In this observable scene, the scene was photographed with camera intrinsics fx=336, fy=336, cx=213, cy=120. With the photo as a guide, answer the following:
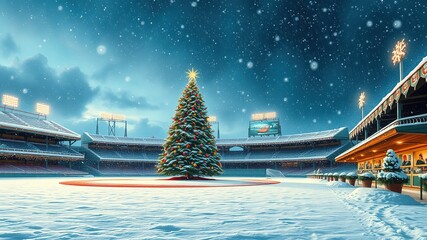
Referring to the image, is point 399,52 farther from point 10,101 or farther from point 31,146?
point 10,101

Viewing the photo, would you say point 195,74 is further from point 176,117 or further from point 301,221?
point 301,221

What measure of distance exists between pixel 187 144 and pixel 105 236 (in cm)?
2973

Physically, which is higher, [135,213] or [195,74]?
[195,74]

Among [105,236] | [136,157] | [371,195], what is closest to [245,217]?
[105,236]

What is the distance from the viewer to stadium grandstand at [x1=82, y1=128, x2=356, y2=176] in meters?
69.2

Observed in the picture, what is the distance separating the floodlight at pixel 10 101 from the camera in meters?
61.7

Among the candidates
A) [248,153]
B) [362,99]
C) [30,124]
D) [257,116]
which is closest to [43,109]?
[30,124]

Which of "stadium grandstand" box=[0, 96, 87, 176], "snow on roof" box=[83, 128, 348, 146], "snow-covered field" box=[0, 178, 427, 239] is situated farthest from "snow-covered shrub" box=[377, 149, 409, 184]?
"snow on roof" box=[83, 128, 348, 146]

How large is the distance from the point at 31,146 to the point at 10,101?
39.2 feet

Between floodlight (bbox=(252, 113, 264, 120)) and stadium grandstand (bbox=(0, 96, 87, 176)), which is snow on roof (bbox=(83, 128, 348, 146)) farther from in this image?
stadium grandstand (bbox=(0, 96, 87, 176))

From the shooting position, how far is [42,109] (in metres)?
69.4

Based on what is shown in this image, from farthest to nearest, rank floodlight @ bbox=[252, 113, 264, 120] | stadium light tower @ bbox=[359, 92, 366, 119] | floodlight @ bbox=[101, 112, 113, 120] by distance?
floodlight @ bbox=[252, 113, 264, 120], floodlight @ bbox=[101, 112, 113, 120], stadium light tower @ bbox=[359, 92, 366, 119]

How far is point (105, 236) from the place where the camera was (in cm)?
591

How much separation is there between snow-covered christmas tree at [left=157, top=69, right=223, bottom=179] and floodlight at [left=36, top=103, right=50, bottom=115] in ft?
143
